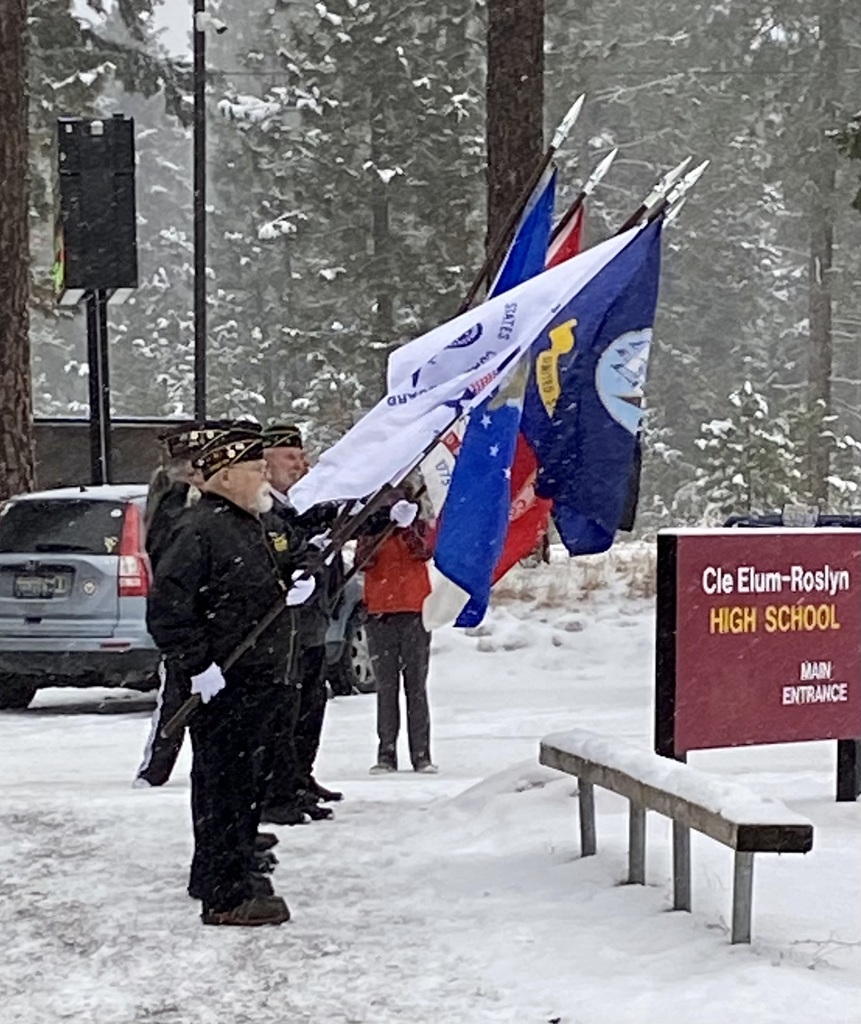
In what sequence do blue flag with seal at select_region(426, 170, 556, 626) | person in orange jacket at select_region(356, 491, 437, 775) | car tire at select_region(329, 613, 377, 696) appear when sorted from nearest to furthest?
1. blue flag with seal at select_region(426, 170, 556, 626)
2. person in orange jacket at select_region(356, 491, 437, 775)
3. car tire at select_region(329, 613, 377, 696)

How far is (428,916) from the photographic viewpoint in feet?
23.8

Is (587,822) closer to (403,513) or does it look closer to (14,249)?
(403,513)

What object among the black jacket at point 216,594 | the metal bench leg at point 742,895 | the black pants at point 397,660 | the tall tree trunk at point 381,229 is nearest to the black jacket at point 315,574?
the black pants at point 397,660

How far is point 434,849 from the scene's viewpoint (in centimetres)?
850

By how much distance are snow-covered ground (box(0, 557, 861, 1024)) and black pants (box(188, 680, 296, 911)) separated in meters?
0.20

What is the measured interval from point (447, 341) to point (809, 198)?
38.3 metres

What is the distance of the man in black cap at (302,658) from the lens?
29.8ft

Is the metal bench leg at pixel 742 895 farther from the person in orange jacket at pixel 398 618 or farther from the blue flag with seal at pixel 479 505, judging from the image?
the person in orange jacket at pixel 398 618

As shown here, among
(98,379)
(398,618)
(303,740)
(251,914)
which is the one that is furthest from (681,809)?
(98,379)

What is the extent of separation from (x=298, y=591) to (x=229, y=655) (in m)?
0.58

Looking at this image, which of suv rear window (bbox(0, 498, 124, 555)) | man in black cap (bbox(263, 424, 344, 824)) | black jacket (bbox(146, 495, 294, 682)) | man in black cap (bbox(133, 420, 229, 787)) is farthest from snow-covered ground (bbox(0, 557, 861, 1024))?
suv rear window (bbox(0, 498, 124, 555))

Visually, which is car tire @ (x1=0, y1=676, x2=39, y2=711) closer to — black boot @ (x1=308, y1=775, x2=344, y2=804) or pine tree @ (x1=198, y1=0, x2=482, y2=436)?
black boot @ (x1=308, y1=775, x2=344, y2=804)

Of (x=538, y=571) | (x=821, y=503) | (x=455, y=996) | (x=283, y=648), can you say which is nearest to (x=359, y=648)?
(x=538, y=571)

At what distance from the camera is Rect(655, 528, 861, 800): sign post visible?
8312mm
